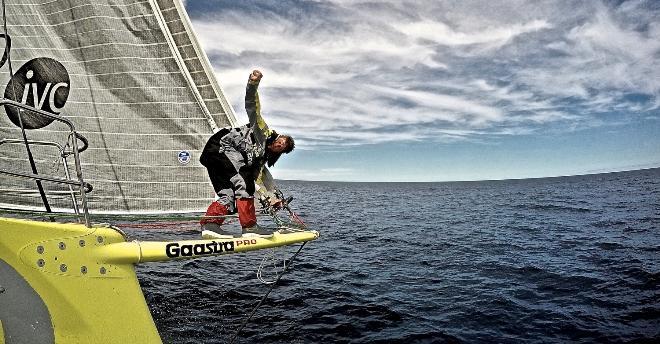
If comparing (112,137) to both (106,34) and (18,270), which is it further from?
(18,270)

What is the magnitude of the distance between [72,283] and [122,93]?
11.2ft

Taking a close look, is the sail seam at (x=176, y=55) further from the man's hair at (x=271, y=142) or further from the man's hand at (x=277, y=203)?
the man's hand at (x=277, y=203)

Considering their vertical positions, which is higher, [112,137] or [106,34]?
[106,34]

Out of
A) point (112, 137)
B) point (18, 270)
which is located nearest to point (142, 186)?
point (112, 137)

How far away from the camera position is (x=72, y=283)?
3.93 m

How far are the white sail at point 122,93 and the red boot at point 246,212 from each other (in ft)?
4.74

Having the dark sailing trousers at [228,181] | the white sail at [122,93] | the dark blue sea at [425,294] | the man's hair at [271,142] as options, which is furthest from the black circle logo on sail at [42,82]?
the man's hair at [271,142]

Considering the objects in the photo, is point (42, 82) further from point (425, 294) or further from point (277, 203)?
point (425, 294)

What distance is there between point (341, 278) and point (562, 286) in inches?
225

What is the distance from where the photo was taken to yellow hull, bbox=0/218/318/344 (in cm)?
378

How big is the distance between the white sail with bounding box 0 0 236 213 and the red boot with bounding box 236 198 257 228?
1443mm

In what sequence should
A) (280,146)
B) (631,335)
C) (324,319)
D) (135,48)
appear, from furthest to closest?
(324,319), (631,335), (135,48), (280,146)

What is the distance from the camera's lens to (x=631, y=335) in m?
7.63

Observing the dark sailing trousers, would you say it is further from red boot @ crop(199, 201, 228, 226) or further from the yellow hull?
the yellow hull
